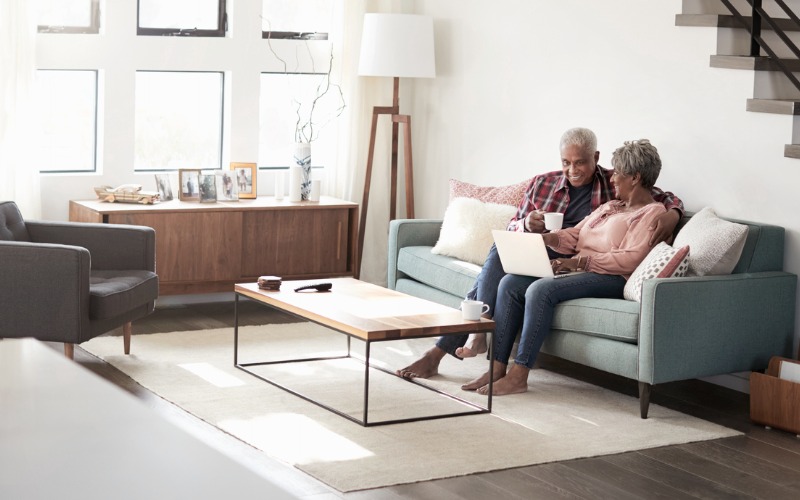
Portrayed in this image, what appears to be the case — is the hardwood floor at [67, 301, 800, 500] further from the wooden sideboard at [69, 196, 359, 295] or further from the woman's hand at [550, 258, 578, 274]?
the wooden sideboard at [69, 196, 359, 295]

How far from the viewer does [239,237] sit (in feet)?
21.3

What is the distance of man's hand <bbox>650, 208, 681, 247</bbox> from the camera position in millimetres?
4906

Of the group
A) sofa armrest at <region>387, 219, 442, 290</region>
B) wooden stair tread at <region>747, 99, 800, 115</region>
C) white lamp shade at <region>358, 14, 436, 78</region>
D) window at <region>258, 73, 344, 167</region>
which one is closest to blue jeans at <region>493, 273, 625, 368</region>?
wooden stair tread at <region>747, 99, 800, 115</region>

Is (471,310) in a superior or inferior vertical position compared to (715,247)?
inferior

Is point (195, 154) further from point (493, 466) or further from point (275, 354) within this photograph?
point (493, 466)

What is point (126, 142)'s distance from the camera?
21.4 ft

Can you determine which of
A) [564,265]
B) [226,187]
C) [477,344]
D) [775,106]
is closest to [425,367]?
[477,344]

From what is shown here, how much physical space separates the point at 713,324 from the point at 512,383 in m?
0.87

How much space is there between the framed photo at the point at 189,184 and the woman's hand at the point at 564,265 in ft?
7.95

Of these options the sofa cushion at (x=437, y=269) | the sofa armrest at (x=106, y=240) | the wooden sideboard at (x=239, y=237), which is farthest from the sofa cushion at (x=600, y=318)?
the wooden sideboard at (x=239, y=237)

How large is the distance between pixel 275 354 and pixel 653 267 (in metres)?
1.86

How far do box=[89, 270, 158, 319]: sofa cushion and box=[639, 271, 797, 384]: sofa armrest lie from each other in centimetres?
220

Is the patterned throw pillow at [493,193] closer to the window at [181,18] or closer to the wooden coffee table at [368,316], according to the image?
the wooden coffee table at [368,316]

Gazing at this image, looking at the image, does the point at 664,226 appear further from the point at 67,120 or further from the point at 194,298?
the point at 67,120
